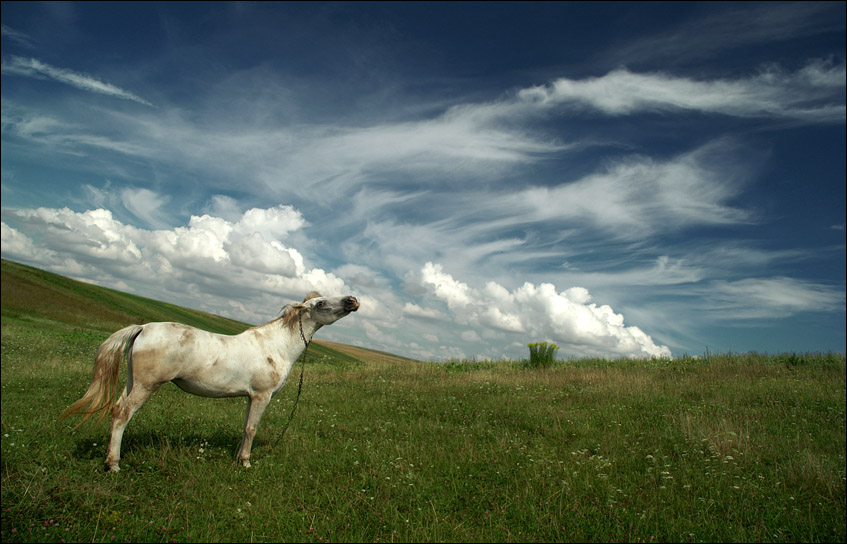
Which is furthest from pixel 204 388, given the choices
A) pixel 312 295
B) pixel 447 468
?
pixel 447 468

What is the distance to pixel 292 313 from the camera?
788 centimetres

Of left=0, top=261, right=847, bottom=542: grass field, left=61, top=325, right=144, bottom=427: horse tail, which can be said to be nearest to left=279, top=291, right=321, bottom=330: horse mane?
left=61, top=325, right=144, bottom=427: horse tail

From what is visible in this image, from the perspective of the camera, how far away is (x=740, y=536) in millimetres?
6016

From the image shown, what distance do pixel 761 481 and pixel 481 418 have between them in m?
5.68

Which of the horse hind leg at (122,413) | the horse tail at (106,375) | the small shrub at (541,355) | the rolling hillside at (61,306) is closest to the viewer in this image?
the horse hind leg at (122,413)

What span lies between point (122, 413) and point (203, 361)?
4.38ft

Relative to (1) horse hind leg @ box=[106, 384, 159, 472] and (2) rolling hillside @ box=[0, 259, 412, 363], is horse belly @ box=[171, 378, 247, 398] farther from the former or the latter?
(2) rolling hillside @ box=[0, 259, 412, 363]

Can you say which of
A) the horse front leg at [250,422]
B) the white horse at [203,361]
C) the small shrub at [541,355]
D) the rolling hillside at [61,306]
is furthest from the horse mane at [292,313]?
the rolling hillside at [61,306]

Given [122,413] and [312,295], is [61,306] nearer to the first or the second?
[122,413]

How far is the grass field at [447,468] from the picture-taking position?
226 inches

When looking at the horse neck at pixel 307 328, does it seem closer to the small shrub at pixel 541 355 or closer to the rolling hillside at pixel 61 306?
the small shrub at pixel 541 355

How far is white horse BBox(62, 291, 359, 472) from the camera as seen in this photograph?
6.64m

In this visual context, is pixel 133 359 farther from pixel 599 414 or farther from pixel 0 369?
pixel 0 369

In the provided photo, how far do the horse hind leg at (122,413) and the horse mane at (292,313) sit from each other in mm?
2254
